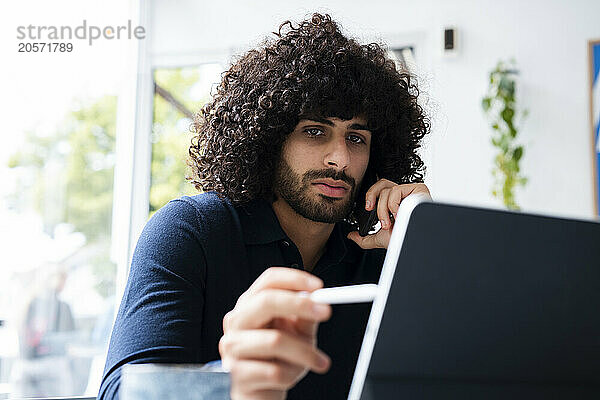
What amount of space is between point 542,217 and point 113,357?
62 cm

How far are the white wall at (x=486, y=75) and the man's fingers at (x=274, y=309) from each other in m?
2.49

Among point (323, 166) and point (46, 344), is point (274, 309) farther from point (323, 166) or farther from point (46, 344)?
point (46, 344)

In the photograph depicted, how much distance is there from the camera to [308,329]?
1.74 feet

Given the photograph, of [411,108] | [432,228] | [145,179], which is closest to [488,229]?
[432,228]

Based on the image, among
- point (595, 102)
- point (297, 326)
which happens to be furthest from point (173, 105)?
point (297, 326)

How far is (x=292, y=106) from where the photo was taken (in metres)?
1.45

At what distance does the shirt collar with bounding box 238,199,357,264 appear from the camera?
1.29 metres

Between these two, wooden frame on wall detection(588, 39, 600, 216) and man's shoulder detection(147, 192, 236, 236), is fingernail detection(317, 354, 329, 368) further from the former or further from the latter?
wooden frame on wall detection(588, 39, 600, 216)

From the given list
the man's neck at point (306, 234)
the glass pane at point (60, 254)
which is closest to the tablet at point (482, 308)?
the man's neck at point (306, 234)

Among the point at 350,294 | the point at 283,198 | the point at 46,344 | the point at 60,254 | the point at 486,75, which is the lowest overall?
the point at 46,344

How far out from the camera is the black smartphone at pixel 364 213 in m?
1.39

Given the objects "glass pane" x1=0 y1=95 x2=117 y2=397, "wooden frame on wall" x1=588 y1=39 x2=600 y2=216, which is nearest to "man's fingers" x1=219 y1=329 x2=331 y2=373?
"glass pane" x1=0 y1=95 x2=117 y2=397

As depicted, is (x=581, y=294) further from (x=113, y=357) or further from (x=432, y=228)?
(x=113, y=357)

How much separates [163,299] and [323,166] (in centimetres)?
51
